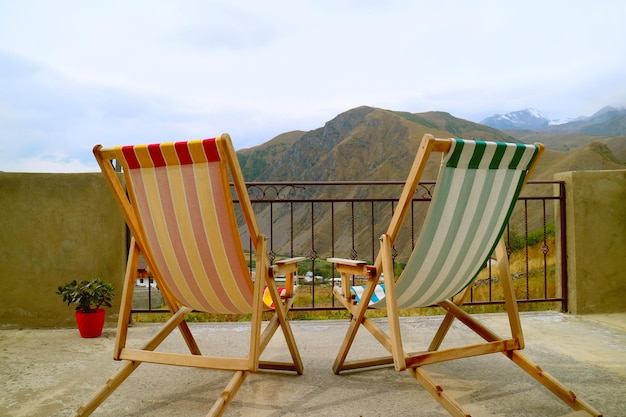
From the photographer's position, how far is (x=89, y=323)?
3.36m

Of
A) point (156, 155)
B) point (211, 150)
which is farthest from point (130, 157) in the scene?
point (211, 150)

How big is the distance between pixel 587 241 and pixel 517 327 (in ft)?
7.73

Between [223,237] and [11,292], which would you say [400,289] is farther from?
[11,292]

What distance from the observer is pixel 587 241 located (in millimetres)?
3965

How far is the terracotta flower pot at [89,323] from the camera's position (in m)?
3.35

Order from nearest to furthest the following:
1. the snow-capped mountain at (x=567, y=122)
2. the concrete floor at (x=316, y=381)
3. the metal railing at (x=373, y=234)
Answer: the concrete floor at (x=316, y=381)
the metal railing at (x=373, y=234)
the snow-capped mountain at (x=567, y=122)

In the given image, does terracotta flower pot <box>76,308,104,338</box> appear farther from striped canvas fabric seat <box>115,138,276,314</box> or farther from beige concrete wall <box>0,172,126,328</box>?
striped canvas fabric seat <box>115,138,276,314</box>

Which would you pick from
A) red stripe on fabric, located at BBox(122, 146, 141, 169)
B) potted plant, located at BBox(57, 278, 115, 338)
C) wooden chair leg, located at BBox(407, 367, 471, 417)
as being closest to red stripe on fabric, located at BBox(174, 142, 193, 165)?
red stripe on fabric, located at BBox(122, 146, 141, 169)

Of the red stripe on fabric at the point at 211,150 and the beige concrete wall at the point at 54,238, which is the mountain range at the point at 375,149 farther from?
the red stripe on fabric at the point at 211,150

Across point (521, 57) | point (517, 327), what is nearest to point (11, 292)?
point (517, 327)

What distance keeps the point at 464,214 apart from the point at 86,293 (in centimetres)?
276

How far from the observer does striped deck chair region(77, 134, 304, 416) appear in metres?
1.81

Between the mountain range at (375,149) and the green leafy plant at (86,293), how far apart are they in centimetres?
A: 4080

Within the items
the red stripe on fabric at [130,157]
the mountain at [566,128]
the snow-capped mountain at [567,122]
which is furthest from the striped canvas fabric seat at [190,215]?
the snow-capped mountain at [567,122]
